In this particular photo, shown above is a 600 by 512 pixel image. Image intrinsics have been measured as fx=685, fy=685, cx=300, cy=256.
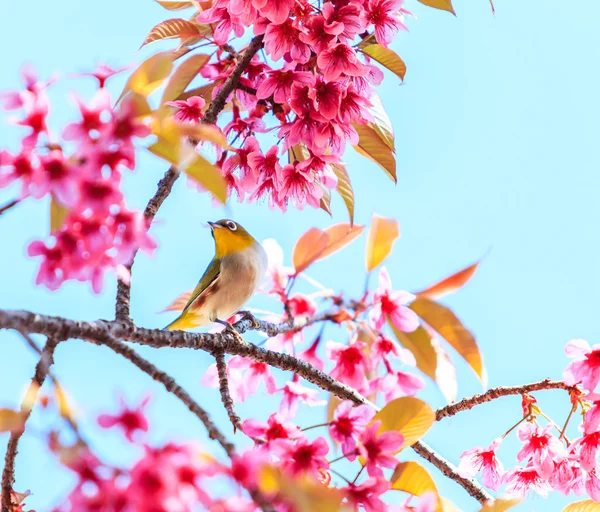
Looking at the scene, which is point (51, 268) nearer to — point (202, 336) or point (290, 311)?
point (202, 336)

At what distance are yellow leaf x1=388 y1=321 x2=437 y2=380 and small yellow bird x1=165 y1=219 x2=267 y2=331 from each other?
664mm

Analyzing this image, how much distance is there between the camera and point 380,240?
1.71m

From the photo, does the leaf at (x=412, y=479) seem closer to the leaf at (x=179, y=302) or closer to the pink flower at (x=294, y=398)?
the pink flower at (x=294, y=398)

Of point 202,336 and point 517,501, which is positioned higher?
point 202,336

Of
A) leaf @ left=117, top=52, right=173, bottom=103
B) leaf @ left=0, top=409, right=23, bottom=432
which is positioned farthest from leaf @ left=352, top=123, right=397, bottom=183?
leaf @ left=0, top=409, right=23, bottom=432

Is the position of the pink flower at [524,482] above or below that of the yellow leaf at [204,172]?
below

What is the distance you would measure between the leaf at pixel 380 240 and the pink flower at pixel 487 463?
1.62 feet

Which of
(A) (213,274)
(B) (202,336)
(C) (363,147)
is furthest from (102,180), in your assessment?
(A) (213,274)

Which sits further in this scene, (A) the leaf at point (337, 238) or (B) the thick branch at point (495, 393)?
(A) the leaf at point (337, 238)

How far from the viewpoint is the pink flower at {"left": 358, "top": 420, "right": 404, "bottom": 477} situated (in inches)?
37.1

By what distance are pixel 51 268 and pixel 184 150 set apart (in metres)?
0.24

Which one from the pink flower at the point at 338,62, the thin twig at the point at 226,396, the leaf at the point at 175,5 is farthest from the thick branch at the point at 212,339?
the leaf at the point at 175,5

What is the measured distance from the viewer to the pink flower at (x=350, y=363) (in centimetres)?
159

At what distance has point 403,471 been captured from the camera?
100 cm
